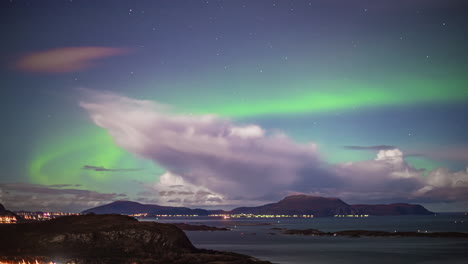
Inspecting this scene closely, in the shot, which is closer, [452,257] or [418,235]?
[452,257]

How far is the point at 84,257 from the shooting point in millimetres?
78750

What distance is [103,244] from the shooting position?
85188mm

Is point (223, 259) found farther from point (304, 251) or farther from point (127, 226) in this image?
point (304, 251)

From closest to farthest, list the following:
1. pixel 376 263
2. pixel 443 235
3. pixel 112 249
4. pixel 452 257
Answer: pixel 112 249 < pixel 376 263 < pixel 452 257 < pixel 443 235

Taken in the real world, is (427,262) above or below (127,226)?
below

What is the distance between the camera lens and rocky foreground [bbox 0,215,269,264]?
76750 mm

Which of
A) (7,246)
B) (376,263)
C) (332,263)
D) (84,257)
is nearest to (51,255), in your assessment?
(84,257)

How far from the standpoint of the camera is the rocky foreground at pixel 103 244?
76.8m

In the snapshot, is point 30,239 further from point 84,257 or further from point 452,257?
point 452,257

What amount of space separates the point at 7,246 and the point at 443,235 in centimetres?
13223

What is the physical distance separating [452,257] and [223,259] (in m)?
50.2

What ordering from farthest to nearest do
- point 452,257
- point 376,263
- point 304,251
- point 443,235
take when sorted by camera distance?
point 443,235 < point 304,251 < point 452,257 < point 376,263

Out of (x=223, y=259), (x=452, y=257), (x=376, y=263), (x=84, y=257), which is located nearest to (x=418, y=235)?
(x=452, y=257)

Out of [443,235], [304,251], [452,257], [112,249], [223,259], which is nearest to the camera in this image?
[223,259]
